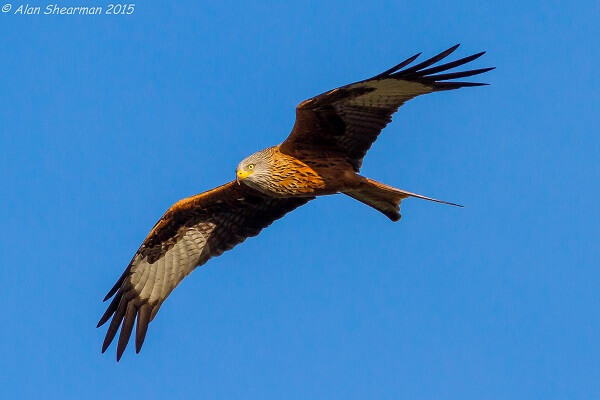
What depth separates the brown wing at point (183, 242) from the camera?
12.4 metres

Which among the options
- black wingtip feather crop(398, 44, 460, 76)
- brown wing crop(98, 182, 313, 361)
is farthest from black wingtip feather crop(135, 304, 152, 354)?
black wingtip feather crop(398, 44, 460, 76)

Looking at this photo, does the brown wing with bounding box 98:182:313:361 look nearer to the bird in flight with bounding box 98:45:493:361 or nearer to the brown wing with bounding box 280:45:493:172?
the bird in flight with bounding box 98:45:493:361

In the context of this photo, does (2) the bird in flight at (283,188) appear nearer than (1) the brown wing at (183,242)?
Yes

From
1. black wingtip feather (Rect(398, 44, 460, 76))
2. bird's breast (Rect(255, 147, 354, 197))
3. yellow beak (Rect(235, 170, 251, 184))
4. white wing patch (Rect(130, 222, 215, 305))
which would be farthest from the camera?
white wing patch (Rect(130, 222, 215, 305))

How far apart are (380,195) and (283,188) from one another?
45.9 inches

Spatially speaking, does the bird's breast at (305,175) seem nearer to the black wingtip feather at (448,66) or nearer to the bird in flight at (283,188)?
Answer: the bird in flight at (283,188)

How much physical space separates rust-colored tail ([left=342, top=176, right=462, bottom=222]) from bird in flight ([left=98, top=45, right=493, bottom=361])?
11 mm

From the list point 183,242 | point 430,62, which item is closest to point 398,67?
point 430,62

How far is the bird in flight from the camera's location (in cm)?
1078

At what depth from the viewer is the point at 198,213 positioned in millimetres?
12570

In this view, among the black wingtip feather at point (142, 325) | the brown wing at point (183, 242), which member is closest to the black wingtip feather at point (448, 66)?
the brown wing at point (183, 242)

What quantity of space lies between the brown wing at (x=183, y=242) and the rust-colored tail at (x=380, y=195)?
1.02m

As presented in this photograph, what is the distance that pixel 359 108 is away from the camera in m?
11.1

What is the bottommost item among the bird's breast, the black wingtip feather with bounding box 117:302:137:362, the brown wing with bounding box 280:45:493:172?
the black wingtip feather with bounding box 117:302:137:362
